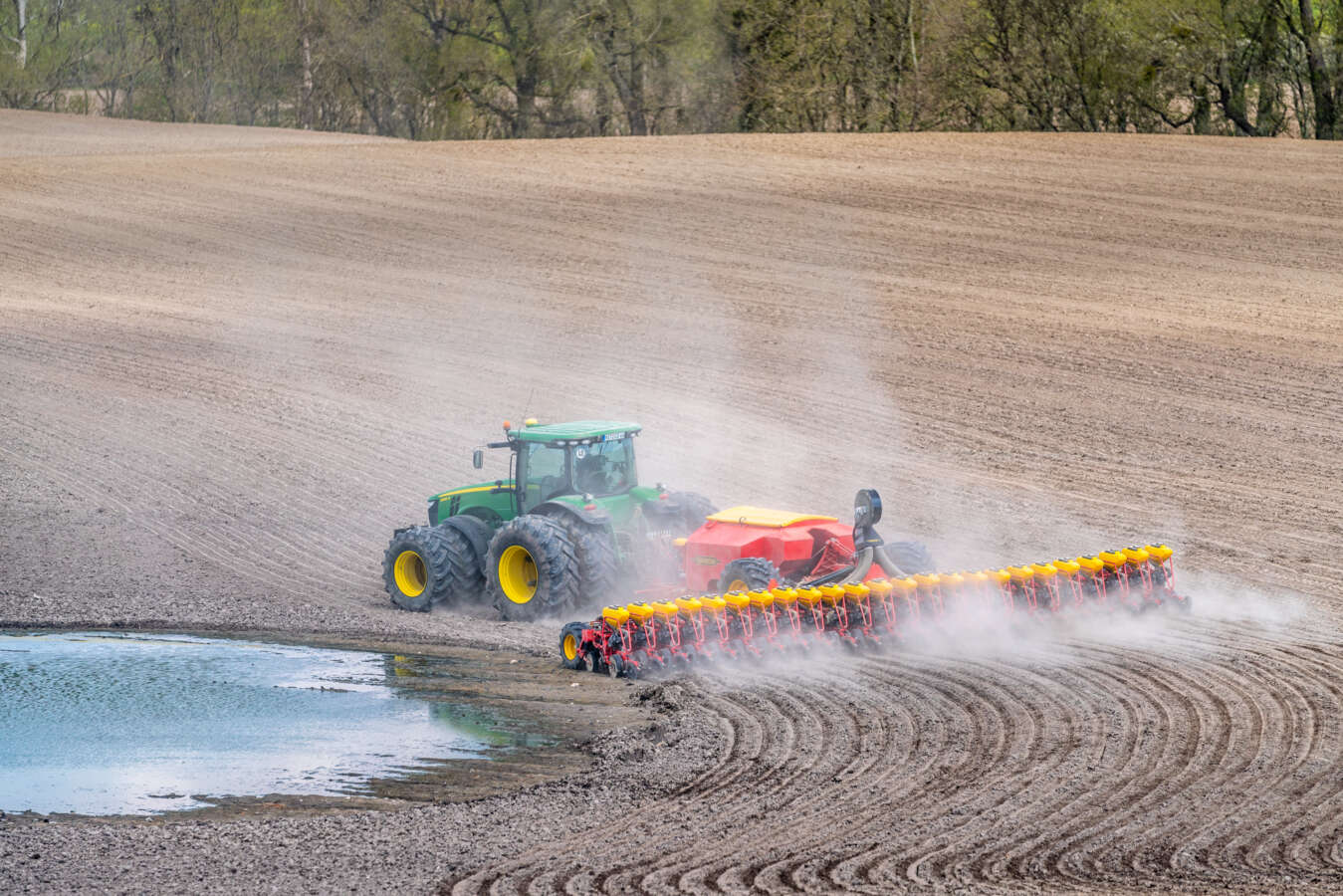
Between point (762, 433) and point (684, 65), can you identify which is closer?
point (762, 433)

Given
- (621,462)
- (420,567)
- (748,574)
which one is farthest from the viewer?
(420,567)

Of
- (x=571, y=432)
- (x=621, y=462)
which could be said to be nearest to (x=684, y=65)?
(x=621, y=462)

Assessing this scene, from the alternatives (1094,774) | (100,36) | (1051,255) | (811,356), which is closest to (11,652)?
(1094,774)

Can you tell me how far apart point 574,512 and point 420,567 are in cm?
163

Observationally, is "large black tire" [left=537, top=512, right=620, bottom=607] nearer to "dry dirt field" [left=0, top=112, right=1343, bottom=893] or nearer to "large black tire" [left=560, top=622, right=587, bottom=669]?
"dry dirt field" [left=0, top=112, right=1343, bottom=893]

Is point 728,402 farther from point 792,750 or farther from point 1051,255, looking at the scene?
point 792,750

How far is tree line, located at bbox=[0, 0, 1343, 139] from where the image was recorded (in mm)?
38625

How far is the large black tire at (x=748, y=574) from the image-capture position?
38.7ft

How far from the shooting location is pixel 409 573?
1345 centimetres

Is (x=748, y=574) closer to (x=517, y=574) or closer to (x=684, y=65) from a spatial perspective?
A: (x=517, y=574)

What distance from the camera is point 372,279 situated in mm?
29359

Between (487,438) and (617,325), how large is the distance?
20.1 ft

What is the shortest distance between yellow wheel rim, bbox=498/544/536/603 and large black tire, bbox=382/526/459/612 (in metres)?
0.56

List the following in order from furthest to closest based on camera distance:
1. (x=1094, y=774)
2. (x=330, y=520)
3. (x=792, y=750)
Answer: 1. (x=330, y=520)
2. (x=792, y=750)
3. (x=1094, y=774)
